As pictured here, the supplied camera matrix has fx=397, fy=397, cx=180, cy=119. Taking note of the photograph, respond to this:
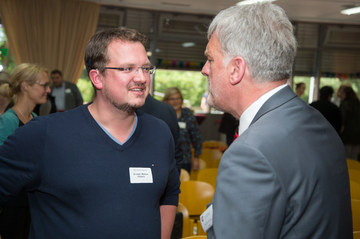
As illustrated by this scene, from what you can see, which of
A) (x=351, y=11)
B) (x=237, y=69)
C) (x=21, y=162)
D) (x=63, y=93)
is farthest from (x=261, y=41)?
(x=351, y=11)

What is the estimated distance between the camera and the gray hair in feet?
3.95

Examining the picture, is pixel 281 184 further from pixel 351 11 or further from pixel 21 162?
pixel 351 11

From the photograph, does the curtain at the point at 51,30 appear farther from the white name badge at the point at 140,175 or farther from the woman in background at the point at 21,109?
the white name badge at the point at 140,175

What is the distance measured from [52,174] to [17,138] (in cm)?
20

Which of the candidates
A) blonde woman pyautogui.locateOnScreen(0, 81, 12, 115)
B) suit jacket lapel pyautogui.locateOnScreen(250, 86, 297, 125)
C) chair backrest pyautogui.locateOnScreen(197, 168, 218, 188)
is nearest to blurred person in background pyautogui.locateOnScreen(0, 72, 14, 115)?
blonde woman pyautogui.locateOnScreen(0, 81, 12, 115)

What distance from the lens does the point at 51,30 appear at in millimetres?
8805

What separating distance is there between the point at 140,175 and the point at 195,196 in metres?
1.96

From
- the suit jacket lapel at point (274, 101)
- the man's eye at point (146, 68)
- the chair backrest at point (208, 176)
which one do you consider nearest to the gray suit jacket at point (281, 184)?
the suit jacket lapel at point (274, 101)

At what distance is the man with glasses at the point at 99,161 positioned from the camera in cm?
156

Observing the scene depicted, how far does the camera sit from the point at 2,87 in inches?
142

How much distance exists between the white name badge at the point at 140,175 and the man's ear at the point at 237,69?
621 millimetres

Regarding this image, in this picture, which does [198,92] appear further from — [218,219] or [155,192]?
[218,219]

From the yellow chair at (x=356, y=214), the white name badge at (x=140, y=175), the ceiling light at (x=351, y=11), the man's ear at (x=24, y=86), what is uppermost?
the ceiling light at (x=351, y=11)

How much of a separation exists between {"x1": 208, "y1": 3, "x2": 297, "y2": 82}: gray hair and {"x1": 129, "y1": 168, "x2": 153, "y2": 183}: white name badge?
25.5 inches
